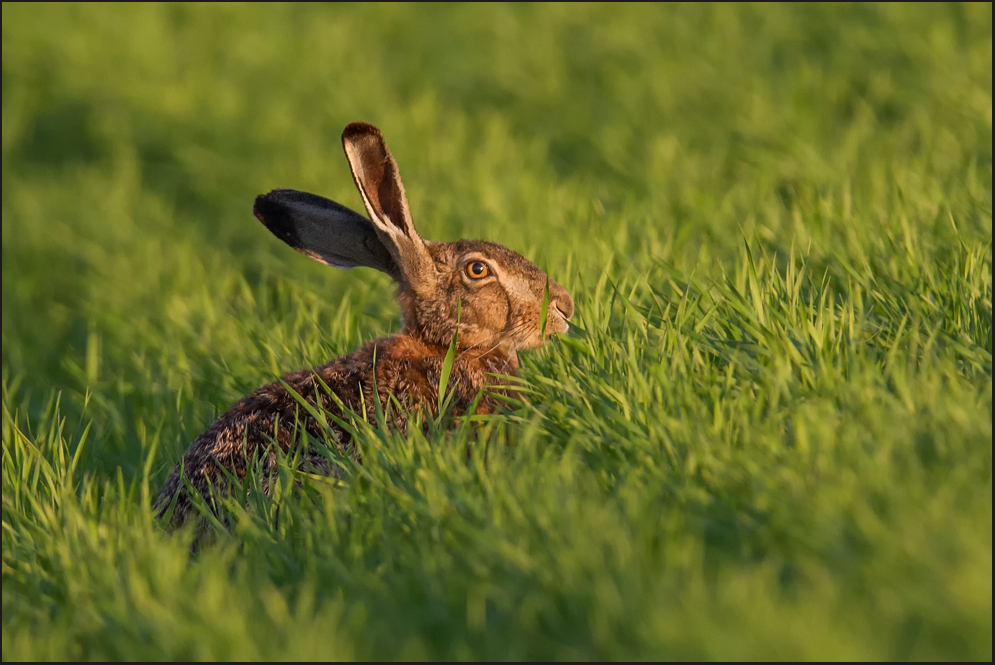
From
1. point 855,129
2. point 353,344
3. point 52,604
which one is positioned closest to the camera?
point 52,604

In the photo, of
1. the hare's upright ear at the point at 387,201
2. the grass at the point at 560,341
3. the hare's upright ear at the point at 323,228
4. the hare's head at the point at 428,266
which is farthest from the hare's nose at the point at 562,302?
the hare's upright ear at the point at 323,228

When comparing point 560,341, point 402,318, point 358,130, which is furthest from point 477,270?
point 358,130

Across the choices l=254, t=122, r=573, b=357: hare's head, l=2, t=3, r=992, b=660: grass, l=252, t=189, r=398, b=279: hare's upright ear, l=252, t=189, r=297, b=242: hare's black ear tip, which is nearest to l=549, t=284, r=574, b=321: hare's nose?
l=254, t=122, r=573, b=357: hare's head

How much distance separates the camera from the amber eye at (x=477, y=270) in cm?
543

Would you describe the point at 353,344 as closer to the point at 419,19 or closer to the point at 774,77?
the point at 774,77

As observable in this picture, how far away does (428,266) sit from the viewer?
5.47m

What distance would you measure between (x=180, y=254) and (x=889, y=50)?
5081 mm

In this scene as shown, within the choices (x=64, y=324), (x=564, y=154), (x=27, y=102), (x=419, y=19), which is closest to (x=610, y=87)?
(x=564, y=154)

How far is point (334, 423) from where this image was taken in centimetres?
460

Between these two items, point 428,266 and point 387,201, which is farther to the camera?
point 428,266

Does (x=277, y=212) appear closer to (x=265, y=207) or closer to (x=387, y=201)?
(x=265, y=207)

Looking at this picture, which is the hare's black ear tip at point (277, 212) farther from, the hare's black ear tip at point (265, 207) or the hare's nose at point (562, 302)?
the hare's nose at point (562, 302)

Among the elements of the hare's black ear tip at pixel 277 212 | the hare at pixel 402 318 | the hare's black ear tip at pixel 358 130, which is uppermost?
the hare's black ear tip at pixel 358 130

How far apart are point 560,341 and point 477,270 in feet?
2.12
